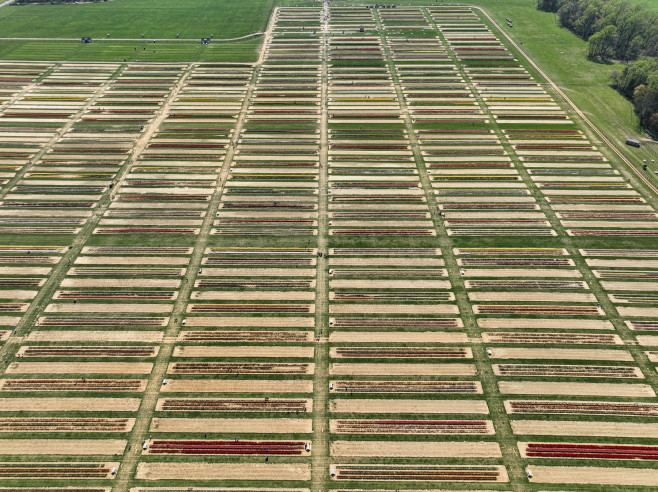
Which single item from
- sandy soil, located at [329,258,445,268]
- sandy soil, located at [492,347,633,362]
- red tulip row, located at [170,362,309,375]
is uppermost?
sandy soil, located at [329,258,445,268]

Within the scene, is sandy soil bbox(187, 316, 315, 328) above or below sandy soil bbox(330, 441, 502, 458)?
above

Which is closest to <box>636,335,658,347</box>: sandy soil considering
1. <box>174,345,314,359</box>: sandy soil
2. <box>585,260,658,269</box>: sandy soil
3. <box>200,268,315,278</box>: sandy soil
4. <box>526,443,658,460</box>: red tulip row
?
<box>585,260,658,269</box>: sandy soil

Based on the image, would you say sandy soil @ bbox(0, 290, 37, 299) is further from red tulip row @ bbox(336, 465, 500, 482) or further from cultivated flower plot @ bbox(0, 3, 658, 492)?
red tulip row @ bbox(336, 465, 500, 482)

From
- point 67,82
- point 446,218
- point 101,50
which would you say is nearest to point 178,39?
point 101,50

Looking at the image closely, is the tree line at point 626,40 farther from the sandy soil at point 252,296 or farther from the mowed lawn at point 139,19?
the mowed lawn at point 139,19

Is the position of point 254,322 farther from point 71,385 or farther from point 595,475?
point 595,475

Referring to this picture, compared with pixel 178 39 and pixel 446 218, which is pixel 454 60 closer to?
pixel 446 218

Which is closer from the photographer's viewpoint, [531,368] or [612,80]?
[531,368]

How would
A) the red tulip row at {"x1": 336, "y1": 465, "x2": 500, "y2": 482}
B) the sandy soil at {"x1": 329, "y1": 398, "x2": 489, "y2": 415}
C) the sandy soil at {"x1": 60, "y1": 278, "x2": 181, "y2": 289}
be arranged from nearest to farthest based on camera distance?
the red tulip row at {"x1": 336, "y1": 465, "x2": 500, "y2": 482}
the sandy soil at {"x1": 329, "y1": 398, "x2": 489, "y2": 415}
the sandy soil at {"x1": 60, "y1": 278, "x2": 181, "y2": 289}
